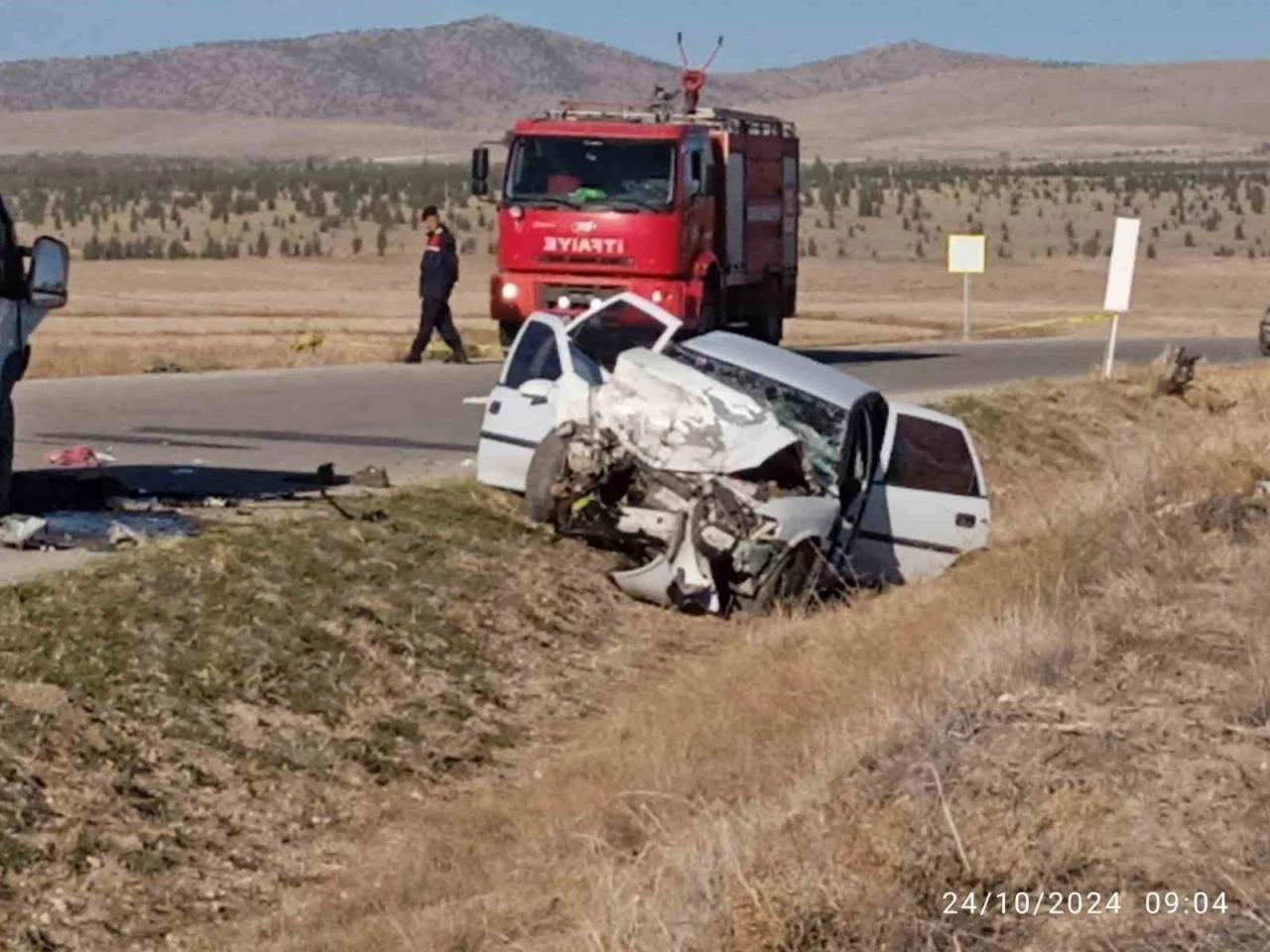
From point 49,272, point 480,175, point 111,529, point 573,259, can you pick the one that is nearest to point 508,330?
point 573,259

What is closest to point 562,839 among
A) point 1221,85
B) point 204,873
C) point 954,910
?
point 204,873

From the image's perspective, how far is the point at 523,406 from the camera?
55.9 ft

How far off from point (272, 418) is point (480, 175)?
290 inches

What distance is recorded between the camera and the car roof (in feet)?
53.9

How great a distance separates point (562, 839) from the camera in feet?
33.4

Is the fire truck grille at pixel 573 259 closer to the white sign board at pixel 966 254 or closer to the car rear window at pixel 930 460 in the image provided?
the car rear window at pixel 930 460

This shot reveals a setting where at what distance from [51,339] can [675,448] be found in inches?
887

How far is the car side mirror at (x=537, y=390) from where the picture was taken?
1694cm

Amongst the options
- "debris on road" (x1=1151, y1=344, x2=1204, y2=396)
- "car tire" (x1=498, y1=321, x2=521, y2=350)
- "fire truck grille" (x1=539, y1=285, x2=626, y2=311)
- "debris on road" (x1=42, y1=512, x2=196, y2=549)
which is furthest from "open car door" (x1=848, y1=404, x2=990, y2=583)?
"debris on road" (x1=1151, y1=344, x2=1204, y2=396)

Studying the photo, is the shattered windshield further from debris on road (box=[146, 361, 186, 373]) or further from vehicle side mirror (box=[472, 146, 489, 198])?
debris on road (box=[146, 361, 186, 373])

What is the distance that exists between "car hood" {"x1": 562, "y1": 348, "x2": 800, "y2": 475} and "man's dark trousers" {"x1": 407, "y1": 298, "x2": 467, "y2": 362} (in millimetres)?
12990

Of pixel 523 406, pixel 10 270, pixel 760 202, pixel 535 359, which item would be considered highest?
pixel 10 270

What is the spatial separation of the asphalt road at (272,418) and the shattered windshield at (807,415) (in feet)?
9.54

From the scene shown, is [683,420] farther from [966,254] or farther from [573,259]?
[966,254]
